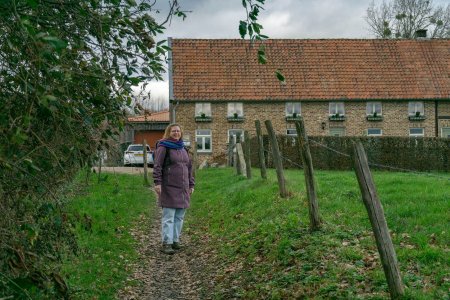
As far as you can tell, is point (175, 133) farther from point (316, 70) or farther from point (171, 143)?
point (316, 70)

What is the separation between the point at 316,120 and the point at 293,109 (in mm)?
1781

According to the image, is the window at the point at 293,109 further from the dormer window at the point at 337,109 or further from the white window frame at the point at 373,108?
the white window frame at the point at 373,108

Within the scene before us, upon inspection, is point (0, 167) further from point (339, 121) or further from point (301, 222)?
point (339, 121)

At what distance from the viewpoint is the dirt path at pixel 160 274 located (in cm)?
792

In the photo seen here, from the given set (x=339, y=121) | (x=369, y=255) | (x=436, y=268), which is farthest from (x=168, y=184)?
(x=339, y=121)

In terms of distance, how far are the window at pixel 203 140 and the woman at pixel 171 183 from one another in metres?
29.2

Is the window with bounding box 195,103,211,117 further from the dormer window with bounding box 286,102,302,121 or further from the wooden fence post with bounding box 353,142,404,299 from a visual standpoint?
the wooden fence post with bounding box 353,142,404,299

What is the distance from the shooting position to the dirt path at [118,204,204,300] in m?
7.92

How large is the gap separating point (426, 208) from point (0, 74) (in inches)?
304

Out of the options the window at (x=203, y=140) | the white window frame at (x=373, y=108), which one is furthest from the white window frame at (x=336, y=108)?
the window at (x=203, y=140)

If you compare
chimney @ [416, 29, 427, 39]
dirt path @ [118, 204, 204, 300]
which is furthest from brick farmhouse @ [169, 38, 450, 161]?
dirt path @ [118, 204, 204, 300]

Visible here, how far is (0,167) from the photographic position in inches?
149

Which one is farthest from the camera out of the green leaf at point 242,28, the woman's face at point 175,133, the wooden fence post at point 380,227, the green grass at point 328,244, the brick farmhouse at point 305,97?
the brick farmhouse at point 305,97

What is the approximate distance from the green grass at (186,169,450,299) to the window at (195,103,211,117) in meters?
26.3
